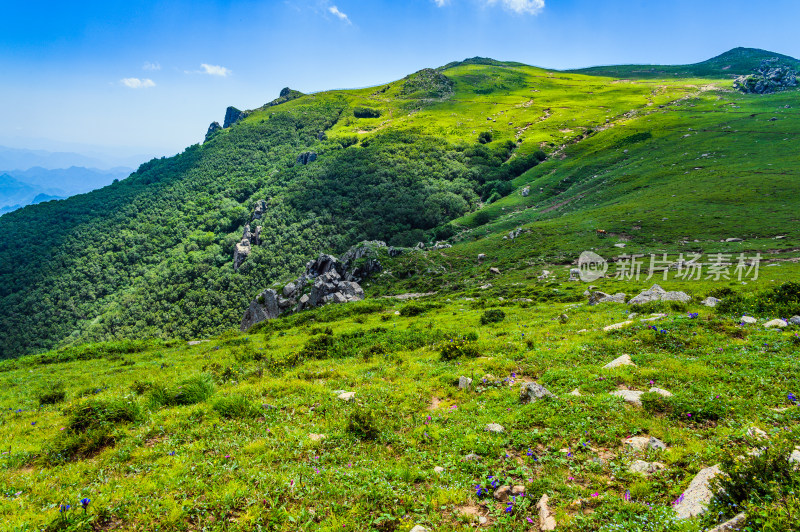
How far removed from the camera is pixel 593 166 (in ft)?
297

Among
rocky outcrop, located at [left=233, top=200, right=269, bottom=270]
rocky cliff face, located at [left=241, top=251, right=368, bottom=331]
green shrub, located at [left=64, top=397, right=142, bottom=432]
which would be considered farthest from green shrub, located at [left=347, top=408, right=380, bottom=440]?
rocky outcrop, located at [left=233, top=200, right=269, bottom=270]

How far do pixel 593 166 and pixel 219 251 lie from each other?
143 metres

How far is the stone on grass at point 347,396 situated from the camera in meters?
10.8

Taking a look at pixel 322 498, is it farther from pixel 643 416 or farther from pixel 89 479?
pixel 643 416

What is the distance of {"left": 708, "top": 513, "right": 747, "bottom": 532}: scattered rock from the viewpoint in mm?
4293

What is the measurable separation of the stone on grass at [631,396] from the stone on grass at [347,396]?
787cm

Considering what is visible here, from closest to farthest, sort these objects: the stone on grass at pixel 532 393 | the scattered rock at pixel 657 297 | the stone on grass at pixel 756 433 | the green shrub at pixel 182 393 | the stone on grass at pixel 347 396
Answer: the stone on grass at pixel 756 433
the stone on grass at pixel 532 393
the stone on grass at pixel 347 396
the green shrub at pixel 182 393
the scattered rock at pixel 657 297

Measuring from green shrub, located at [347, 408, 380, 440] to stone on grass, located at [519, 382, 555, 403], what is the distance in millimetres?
4527

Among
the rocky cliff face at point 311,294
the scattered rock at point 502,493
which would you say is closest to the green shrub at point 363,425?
the scattered rock at point 502,493

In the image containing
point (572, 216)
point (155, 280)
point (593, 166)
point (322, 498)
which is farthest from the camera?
point (155, 280)

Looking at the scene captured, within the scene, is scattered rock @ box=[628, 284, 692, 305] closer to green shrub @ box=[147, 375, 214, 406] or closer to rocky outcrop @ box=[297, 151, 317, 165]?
green shrub @ box=[147, 375, 214, 406]

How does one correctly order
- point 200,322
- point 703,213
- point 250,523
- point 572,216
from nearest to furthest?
1. point 250,523
2. point 703,213
3. point 572,216
4. point 200,322

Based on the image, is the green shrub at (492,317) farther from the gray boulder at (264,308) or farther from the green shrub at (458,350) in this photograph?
the gray boulder at (264,308)

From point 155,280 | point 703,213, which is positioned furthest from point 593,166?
point 155,280
